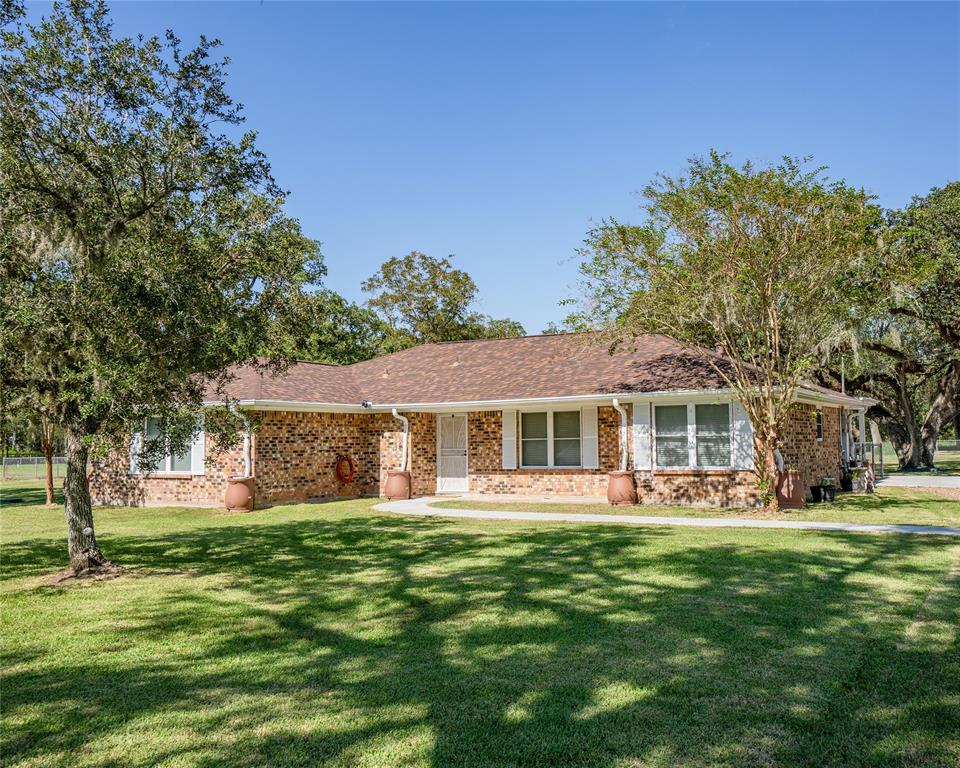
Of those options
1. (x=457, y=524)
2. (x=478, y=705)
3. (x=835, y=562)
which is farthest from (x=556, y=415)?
(x=478, y=705)

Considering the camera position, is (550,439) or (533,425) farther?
(533,425)

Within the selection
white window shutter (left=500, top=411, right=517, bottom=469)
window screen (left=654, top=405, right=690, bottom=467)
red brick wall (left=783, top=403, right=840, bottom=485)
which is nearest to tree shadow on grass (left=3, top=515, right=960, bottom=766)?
window screen (left=654, top=405, right=690, bottom=467)

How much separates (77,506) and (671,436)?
1269cm

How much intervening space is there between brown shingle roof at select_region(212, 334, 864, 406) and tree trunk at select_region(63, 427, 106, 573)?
23.1 feet

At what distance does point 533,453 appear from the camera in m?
19.2

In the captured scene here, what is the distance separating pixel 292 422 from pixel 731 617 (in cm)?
1454

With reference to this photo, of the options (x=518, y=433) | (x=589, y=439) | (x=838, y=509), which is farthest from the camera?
(x=518, y=433)

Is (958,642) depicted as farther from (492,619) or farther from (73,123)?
(73,123)

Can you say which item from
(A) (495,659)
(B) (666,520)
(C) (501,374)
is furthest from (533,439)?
(A) (495,659)

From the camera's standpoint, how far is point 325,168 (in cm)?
1491

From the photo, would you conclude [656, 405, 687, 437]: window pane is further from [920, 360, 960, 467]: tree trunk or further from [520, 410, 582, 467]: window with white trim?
[920, 360, 960, 467]: tree trunk

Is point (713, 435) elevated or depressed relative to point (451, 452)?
elevated

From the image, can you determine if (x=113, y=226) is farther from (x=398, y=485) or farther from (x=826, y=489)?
(x=826, y=489)

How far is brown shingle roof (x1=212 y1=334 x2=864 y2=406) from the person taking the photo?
1789 cm
